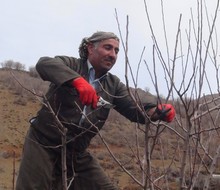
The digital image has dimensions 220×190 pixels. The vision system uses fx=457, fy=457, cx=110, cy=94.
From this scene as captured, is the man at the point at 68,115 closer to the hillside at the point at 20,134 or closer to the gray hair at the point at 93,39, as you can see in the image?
the gray hair at the point at 93,39

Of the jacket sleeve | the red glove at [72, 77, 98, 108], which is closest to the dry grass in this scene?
the jacket sleeve

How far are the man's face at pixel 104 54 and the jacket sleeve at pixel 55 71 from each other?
0.81 ft

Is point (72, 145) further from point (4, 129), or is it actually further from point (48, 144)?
point (4, 129)

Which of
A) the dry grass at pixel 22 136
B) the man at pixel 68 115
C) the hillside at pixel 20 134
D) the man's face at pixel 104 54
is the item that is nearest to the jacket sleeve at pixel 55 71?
the man at pixel 68 115

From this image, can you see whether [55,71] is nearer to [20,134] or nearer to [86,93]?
[86,93]

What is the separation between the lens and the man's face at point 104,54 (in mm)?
2969

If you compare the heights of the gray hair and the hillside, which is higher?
the gray hair

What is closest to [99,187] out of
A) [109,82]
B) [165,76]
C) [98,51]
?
[109,82]

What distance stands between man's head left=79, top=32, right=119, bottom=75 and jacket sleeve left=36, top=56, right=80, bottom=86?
0.81 feet

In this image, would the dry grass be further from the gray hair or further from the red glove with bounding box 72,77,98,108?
the red glove with bounding box 72,77,98,108

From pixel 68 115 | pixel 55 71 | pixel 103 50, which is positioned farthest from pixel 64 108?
pixel 103 50

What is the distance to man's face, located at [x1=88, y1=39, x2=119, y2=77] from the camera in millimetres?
2969

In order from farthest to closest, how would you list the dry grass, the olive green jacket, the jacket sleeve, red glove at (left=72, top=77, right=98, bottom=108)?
the dry grass
the olive green jacket
the jacket sleeve
red glove at (left=72, top=77, right=98, bottom=108)

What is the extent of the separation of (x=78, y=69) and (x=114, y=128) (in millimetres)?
23271
